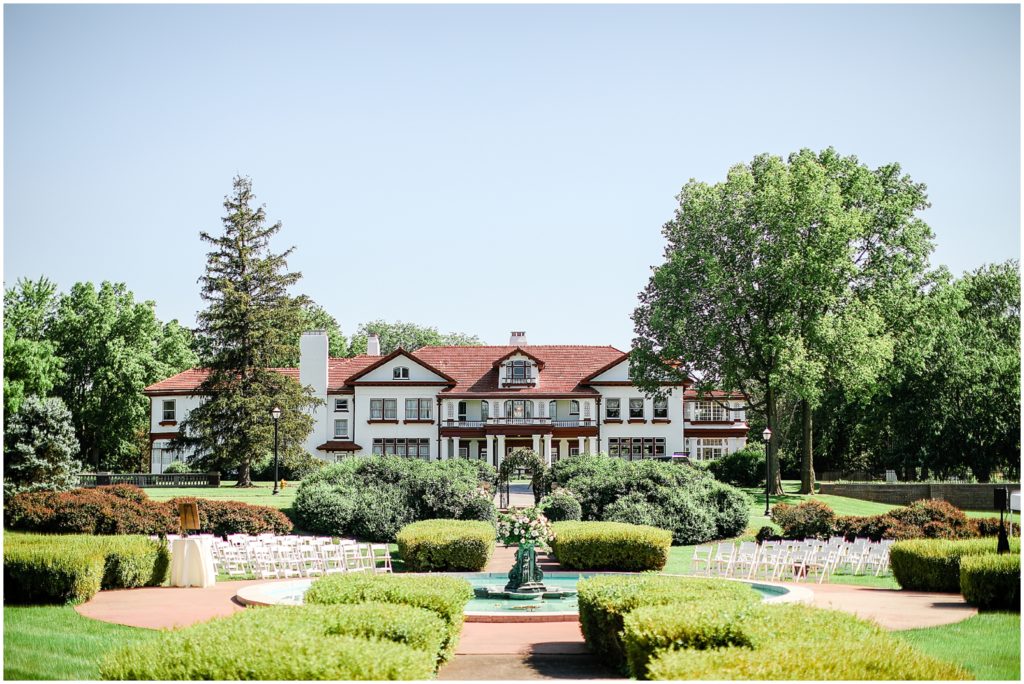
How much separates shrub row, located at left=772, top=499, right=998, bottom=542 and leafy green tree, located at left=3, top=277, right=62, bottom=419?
83.0 ft

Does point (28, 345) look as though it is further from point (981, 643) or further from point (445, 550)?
point (981, 643)

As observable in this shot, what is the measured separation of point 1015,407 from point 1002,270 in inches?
494

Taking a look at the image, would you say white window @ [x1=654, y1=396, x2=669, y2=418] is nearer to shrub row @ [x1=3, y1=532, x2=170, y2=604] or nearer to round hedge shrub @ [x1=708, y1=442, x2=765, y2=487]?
round hedge shrub @ [x1=708, y1=442, x2=765, y2=487]

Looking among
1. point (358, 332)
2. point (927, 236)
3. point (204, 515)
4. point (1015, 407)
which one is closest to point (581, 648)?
point (204, 515)

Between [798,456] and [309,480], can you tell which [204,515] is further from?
[798,456]

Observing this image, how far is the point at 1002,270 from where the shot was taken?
5803 cm

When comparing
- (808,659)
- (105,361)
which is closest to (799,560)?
(808,659)

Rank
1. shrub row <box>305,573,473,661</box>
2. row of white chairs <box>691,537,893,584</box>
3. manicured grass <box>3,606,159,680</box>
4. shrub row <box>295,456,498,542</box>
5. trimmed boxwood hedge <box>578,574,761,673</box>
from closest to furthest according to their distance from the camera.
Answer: trimmed boxwood hedge <box>578,574,761,673</box>, shrub row <box>305,573,473,661</box>, manicured grass <box>3,606,159,680</box>, row of white chairs <box>691,537,893,584</box>, shrub row <box>295,456,498,542</box>

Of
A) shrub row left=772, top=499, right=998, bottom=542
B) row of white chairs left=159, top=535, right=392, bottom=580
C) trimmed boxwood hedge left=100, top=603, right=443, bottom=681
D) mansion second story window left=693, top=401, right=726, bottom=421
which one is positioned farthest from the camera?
mansion second story window left=693, top=401, right=726, bottom=421

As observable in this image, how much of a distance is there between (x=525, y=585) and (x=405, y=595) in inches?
271

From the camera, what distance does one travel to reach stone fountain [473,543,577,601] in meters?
18.2

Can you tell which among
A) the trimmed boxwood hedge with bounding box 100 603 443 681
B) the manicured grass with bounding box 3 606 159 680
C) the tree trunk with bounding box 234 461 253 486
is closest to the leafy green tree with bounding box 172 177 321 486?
the tree trunk with bounding box 234 461 253 486

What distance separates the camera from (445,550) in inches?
906

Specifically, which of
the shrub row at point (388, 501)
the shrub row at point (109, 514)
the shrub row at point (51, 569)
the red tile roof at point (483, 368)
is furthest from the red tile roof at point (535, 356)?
the shrub row at point (51, 569)
